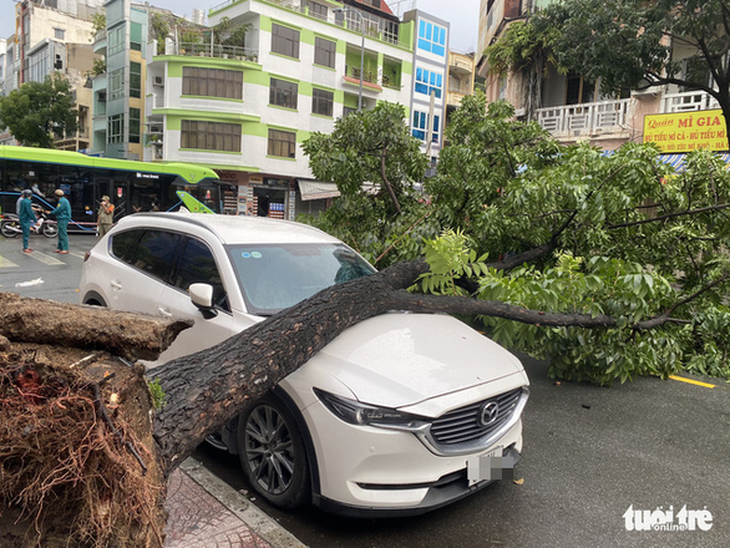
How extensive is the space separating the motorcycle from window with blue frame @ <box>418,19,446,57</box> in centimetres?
3300

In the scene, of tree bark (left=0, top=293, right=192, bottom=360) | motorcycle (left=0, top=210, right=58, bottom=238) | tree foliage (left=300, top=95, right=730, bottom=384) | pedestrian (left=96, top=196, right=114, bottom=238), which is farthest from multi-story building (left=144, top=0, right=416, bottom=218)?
tree bark (left=0, top=293, right=192, bottom=360)

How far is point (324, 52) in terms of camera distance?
39.1m

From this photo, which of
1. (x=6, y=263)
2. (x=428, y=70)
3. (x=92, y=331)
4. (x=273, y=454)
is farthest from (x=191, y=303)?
(x=428, y=70)

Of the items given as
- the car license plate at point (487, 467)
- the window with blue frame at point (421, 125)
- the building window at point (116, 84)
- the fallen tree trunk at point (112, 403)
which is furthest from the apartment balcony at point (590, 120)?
the building window at point (116, 84)

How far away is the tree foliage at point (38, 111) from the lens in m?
41.8

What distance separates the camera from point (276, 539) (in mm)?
2941

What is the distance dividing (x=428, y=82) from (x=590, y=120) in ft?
91.9

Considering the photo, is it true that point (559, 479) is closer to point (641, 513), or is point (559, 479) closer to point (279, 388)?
point (641, 513)

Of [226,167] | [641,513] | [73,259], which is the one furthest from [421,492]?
[226,167]

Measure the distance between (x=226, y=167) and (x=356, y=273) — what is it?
32.3 m

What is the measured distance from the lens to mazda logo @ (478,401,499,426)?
324cm

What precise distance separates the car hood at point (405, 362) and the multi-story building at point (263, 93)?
→ 31124 millimetres

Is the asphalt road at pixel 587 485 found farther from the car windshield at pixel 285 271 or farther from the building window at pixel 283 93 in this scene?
the building window at pixel 283 93

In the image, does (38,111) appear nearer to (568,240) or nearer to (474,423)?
(568,240)
